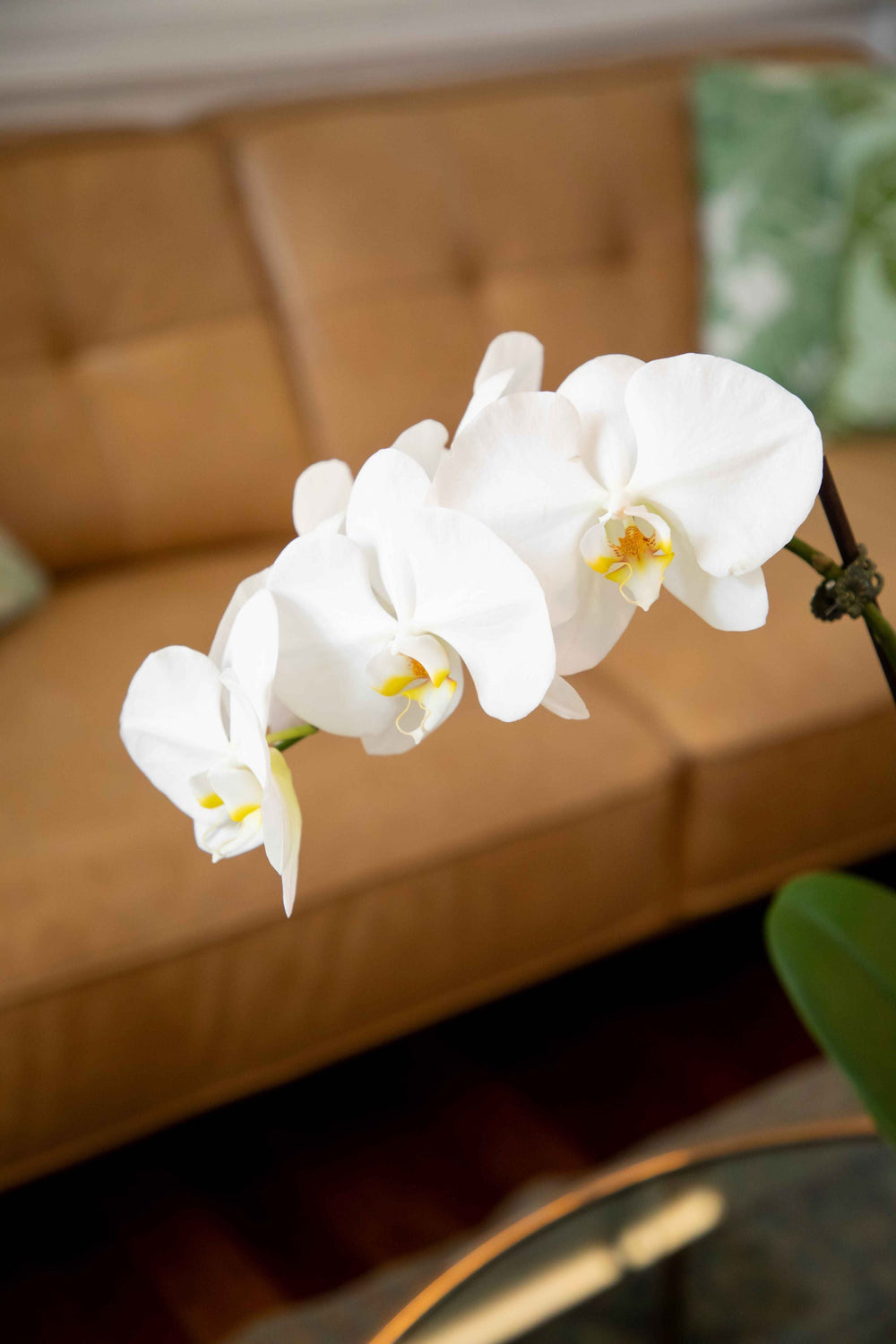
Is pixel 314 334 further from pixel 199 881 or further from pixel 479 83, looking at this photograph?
pixel 199 881

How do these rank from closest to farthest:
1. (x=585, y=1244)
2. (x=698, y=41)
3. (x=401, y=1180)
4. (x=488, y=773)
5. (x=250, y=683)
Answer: (x=250, y=683) < (x=585, y=1244) < (x=488, y=773) < (x=401, y=1180) < (x=698, y=41)

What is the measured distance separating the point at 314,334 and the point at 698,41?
1.10m

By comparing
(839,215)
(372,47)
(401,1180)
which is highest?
(372,47)

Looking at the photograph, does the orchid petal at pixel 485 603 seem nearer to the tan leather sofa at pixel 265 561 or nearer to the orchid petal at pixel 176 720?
the orchid petal at pixel 176 720

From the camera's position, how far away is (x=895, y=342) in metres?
1.54

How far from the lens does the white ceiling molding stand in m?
1.60

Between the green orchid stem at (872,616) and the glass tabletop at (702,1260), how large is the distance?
462mm

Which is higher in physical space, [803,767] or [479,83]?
[479,83]

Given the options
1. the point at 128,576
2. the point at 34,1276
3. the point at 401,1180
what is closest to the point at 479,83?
the point at 128,576

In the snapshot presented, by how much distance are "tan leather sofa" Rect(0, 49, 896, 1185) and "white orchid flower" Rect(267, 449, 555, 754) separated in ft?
1.89

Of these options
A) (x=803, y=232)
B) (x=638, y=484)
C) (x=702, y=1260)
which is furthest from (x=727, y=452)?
(x=803, y=232)

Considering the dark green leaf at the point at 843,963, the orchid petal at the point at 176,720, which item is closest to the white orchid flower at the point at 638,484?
the orchid petal at the point at 176,720

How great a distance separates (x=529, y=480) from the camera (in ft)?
1.13

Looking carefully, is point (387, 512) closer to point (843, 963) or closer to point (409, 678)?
point (409, 678)
